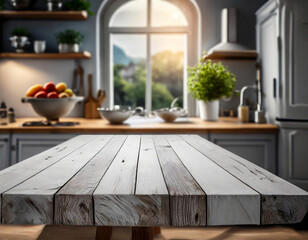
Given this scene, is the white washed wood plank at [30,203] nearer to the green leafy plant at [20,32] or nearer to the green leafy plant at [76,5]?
the green leafy plant at [76,5]

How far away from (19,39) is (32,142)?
1.16 metres

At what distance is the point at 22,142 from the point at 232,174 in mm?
2124

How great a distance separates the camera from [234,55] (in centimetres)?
325

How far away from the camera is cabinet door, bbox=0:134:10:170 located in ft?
8.78

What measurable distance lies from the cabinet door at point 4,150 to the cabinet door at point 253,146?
1.59m

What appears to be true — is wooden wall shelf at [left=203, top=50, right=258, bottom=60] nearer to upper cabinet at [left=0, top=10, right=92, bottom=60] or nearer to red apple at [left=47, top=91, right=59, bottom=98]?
upper cabinet at [left=0, top=10, right=92, bottom=60]

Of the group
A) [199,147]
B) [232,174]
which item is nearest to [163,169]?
[232,174]

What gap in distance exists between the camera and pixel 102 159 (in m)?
1.24

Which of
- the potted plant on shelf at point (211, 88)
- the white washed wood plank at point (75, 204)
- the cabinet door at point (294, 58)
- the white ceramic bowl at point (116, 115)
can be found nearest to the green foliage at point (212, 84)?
the potted plant on shelf at point (211, 88)

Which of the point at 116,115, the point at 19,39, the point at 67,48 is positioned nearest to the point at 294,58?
the point at 116,115

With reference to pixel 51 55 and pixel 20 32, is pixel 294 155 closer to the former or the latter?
pixel 51 55

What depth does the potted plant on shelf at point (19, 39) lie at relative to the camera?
328 cm

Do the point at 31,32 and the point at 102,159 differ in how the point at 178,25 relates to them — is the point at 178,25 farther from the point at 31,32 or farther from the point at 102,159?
the point at 102,159

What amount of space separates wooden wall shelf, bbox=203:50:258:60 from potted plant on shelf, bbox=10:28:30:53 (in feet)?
5.73
